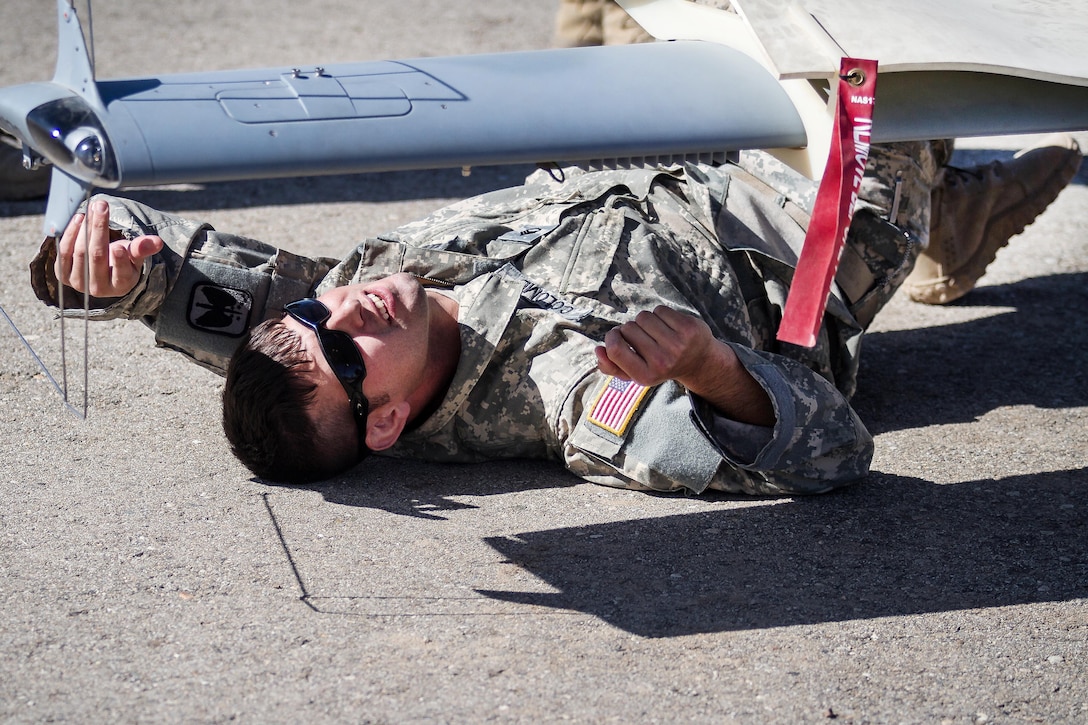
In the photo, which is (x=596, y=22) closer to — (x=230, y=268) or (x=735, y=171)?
(x=735, y=171)

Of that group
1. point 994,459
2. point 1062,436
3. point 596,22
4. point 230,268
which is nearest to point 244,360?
point 230,268

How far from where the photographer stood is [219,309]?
2770 millimetres

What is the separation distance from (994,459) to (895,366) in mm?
684

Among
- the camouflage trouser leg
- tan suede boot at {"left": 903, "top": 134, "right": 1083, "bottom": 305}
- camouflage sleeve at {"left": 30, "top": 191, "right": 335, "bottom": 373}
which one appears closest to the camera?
camouflage sleeve at {"left": 30, "top": 191, "right": 335, "bottom": 373}

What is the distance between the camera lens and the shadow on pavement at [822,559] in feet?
6.82

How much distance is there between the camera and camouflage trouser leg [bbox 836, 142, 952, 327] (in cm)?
305

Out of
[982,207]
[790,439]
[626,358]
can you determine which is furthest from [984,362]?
[626,358]

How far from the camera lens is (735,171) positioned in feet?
10.2

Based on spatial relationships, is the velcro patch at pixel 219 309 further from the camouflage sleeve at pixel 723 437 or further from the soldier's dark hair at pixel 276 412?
the camouflage sleeve at pixel 723 437

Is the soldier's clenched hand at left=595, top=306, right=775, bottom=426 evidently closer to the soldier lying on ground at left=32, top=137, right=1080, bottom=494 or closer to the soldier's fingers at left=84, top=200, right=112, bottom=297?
the soldier lying on ground at left=32, top=137, right=1080, bottom=494

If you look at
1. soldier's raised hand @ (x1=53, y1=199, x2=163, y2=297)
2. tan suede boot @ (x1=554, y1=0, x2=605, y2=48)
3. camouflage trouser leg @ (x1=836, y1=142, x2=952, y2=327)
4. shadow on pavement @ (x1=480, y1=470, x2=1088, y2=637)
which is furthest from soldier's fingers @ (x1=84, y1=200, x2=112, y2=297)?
Answer: tan suede boot @ (x1=554, y1=0, x2=605, y2=48)

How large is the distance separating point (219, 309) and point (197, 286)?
76mm

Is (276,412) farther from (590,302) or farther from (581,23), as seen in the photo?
(581,23)

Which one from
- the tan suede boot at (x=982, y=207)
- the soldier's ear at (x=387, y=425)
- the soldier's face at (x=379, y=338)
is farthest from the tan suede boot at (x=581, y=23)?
the soldier's ear at (x=387, y=425)
